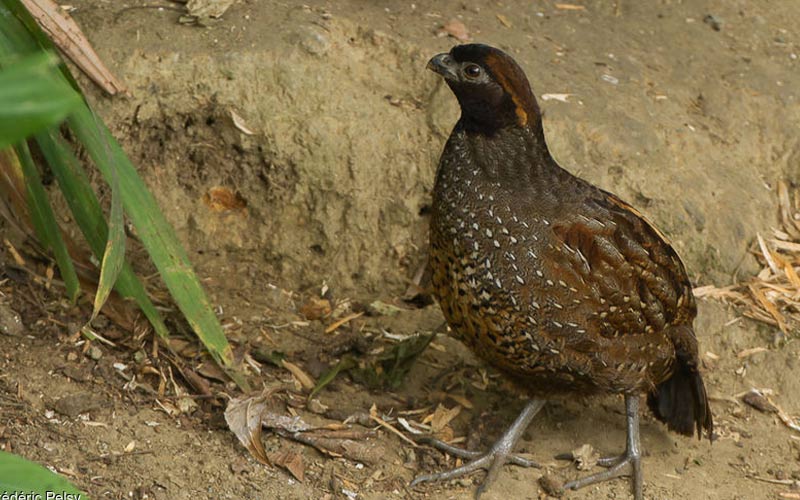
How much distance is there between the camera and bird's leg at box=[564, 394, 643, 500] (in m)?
4.29

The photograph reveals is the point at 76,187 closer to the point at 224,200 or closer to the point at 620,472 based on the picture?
the point at 224,200

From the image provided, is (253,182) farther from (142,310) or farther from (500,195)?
(500,195)

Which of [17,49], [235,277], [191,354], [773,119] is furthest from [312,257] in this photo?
[773,119]

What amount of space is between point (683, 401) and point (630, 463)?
40 cm

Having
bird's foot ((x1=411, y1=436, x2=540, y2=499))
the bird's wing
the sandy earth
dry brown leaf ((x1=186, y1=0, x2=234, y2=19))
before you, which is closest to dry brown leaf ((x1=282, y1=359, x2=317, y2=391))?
the sandy earth

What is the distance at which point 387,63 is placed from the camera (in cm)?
545

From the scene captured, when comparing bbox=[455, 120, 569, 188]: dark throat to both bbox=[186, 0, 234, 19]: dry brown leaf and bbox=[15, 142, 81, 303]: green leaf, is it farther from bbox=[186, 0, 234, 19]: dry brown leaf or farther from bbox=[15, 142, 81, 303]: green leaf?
bbox=[186, 0, 234, 19]: dry brown leaf

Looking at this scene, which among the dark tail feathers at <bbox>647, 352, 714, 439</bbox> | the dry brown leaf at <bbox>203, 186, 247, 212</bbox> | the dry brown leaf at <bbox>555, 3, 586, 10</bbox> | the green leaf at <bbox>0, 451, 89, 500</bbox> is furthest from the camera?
the dry brown leaf at <bbox>555, 3, 586, 10</bbox>

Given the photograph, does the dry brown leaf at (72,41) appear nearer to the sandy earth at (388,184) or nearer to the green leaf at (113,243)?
the sandy earth at (388,184)

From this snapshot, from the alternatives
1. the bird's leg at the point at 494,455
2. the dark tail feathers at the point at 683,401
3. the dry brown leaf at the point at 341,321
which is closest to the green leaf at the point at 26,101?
the bird's leg at the point at 494,455

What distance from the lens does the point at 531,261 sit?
391 centimetres

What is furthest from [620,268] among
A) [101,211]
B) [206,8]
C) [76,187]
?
[206,8]

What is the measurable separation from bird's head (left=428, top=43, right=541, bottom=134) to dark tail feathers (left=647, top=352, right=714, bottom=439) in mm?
1336

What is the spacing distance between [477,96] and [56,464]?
6.91ft
